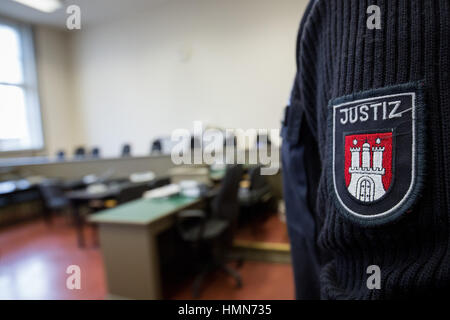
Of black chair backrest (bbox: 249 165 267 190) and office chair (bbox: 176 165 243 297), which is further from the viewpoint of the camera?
black chair backrest (bbox: 249 165 267 190)

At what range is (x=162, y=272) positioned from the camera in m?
2.49

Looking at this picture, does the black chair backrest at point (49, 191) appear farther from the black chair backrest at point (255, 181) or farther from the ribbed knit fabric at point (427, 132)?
the black chair backrest at point (255, 181)

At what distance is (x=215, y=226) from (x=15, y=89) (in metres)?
2.03

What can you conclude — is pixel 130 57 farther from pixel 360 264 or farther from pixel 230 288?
pixel 360 264

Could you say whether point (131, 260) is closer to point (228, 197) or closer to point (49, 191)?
point (49, 191)

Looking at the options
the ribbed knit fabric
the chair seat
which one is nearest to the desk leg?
the chair seat

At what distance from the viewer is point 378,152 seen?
0.93 ft

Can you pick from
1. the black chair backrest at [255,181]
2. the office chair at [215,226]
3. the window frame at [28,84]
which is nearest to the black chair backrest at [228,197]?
the office chair at [215,226]

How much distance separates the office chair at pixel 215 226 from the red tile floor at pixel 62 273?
0.11 m

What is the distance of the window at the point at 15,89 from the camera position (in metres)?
0.43

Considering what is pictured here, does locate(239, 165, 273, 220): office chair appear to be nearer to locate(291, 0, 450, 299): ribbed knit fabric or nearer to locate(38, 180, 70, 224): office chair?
locate(38, 180, 70, 224): office chair

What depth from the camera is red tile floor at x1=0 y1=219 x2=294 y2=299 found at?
0.49 meters

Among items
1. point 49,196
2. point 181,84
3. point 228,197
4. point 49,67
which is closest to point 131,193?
point 228,197

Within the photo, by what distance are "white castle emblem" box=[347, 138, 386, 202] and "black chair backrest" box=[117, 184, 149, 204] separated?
2.33 m
